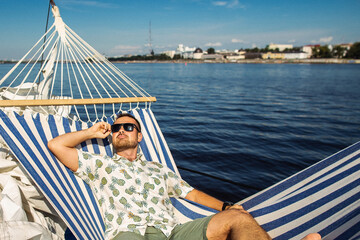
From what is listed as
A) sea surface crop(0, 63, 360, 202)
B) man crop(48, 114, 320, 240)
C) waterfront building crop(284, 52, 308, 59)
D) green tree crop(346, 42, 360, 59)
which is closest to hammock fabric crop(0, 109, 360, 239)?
man crop(48, 114, 320, 240)

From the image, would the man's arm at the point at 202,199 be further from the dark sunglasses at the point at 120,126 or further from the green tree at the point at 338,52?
the green tree at the point at 338,52

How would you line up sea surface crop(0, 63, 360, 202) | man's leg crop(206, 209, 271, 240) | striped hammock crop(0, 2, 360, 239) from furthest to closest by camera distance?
sea surface crop(0, 63, 360, 202)
striped hammock crop(0, 2, 360, 239)
man's leg crop(206, 209, 271, 240)

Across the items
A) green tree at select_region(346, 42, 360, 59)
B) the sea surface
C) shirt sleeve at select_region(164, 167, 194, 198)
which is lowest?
the sea surface

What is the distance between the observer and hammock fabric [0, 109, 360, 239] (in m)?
1.71

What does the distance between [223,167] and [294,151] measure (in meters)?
1.98

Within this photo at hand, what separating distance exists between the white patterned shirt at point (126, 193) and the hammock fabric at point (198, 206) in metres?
0.14

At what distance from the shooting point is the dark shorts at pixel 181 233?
5.27 feet

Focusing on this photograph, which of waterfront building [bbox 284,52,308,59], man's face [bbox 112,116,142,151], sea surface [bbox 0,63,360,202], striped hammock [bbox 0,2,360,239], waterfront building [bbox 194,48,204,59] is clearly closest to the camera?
striped hammock [bbox 0,2,360,239]

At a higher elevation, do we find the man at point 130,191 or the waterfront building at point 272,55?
the waterfront building at point 272,55

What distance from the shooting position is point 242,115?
9.41 metres

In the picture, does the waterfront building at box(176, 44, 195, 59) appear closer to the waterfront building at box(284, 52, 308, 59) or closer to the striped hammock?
the waterfront building at box(284, 52, 308, 59)

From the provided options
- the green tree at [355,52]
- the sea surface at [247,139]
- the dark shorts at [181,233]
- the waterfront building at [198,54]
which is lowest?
the sea surface at [247,139]

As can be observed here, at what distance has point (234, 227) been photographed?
1468 mm

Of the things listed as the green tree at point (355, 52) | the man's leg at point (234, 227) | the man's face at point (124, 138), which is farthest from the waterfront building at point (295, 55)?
the man's leg at point (234, 227)
